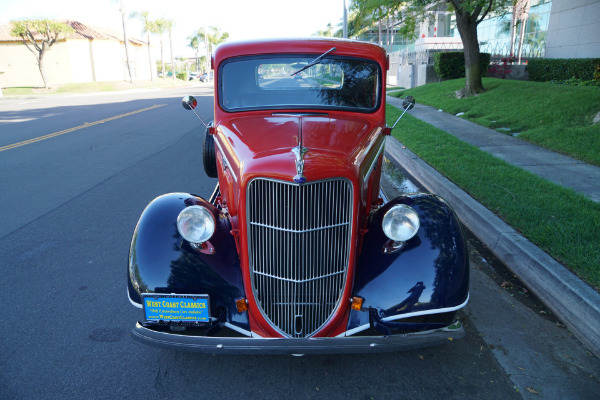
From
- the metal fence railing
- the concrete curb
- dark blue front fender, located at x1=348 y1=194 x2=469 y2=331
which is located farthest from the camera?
the metal fence railing

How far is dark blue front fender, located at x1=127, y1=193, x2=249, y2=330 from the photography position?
2.65 metres

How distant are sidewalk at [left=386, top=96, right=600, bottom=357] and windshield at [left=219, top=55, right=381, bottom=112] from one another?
6.04ft

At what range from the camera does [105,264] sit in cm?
424

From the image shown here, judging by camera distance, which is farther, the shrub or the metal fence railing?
the metal fence railing

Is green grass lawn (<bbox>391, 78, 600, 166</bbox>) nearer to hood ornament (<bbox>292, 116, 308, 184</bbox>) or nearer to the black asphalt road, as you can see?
the black asphalt road

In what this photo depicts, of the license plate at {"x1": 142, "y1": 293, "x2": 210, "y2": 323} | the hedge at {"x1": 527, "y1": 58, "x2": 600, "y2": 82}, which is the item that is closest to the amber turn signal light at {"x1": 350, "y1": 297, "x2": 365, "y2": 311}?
the license plate at {"x1": 142, "y1": 293, "x2": 210, "y2": 323}

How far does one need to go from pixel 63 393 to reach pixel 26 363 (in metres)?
0.47

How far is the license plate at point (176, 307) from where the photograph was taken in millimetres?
2580

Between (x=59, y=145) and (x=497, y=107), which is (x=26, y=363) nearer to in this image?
(x=59, y=145)

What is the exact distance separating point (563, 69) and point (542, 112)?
765 centimetres

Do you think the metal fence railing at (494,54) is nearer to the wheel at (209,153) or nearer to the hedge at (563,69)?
the hedge at (563,69)

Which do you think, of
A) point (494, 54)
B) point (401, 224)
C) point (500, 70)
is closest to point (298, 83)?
point (401, 224)

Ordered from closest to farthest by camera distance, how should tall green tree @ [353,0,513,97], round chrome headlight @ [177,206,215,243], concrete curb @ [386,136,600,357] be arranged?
round chrome headlight @ [177,206,215,243], concrete curb @ [386,136,600,357], tall green tree @ [353,0,513,97]

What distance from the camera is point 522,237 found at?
4168 mm
